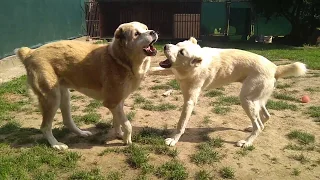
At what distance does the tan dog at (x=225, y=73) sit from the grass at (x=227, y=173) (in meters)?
0.81

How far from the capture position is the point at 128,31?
4.24 metres

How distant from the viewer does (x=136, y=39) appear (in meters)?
4.22

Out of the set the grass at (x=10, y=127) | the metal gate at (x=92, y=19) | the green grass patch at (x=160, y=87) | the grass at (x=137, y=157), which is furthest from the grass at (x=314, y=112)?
the metal gate at (x=92, y=19)

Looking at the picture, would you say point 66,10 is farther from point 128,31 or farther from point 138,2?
point 128,31

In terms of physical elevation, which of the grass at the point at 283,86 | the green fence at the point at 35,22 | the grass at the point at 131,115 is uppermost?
the green fence at the point at 35,22

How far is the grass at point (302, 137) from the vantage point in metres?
4.78

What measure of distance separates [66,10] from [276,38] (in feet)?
44.6

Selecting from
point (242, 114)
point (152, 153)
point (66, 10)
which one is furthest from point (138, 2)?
point (152, 153)

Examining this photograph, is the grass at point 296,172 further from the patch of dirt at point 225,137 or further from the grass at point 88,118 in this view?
the grass at point 88,118

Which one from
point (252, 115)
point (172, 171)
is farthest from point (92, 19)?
point (172, 171)

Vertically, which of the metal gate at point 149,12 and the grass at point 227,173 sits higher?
the metal gate at point 149,12

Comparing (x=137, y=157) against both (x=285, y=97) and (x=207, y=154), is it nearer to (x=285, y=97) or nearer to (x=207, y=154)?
(x=207, y=154)

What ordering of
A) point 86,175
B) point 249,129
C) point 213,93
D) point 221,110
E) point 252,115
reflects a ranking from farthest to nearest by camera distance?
point 213,93
point 221,110
point 249,129
point 252,115
point 86,175

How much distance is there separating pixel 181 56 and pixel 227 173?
67.8 inches
